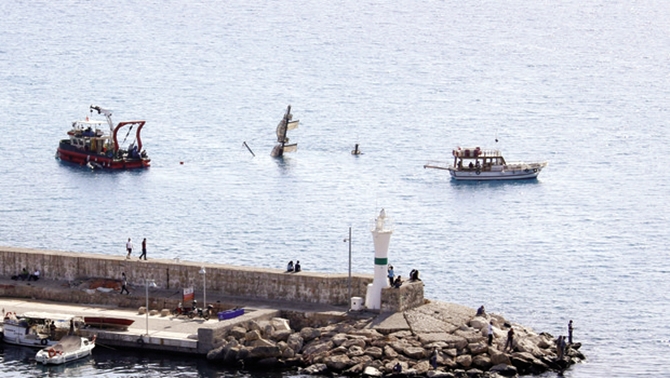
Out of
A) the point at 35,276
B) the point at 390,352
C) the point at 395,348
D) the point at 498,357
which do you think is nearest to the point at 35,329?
the point at 35,276

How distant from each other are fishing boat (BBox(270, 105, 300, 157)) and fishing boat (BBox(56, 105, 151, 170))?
389 inches

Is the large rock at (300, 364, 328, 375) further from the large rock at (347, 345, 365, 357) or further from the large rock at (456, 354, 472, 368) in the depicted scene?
the large rock at (456, 354, 472, 368)

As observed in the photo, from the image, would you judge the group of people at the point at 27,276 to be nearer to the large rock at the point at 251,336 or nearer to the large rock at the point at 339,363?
the large rock at the point at 251,336

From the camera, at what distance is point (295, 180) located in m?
108

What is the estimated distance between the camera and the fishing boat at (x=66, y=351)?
61938mm

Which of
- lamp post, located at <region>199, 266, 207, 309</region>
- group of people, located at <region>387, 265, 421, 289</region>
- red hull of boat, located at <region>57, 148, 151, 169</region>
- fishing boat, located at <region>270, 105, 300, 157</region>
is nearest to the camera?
group of people, located at <region>387, 265, 421, 289</region>

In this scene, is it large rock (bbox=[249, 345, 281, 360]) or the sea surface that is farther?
the sea surface

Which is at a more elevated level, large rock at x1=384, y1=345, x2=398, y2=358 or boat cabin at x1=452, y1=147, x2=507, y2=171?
boat cabin at x1=452, y1=147, x2=507, y2=171

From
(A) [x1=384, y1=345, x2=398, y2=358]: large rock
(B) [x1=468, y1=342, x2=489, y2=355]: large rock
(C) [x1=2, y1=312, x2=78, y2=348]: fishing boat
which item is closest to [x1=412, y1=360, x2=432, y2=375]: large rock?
(A) [x1=384, y1=345, x2=398, y2=358]: large rock

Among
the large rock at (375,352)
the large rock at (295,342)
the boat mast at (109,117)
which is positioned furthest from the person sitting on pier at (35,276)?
the boat mast at (109,117)

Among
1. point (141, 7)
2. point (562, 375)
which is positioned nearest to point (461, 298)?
point (562, 375)

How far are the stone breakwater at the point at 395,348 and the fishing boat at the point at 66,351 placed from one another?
5.04m

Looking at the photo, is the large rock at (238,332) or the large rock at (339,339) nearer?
the large rock at (339,339)

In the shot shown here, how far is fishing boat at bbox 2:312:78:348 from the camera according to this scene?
2512 inches
